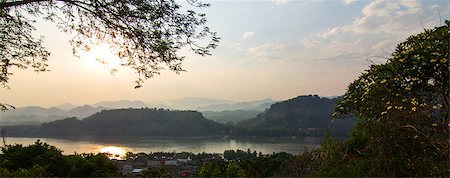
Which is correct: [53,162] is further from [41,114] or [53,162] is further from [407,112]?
[41,114]

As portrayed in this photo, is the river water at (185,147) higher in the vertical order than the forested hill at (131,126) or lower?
lower

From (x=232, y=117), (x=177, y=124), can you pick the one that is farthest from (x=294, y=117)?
(x=232, y=117)

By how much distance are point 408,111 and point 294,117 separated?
8088 cm

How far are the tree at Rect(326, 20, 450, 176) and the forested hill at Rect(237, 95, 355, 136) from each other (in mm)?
64720

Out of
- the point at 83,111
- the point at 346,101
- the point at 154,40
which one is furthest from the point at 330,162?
the point at 83,111

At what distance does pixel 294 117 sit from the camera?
8488 cm

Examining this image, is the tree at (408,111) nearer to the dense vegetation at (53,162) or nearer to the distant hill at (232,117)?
the dense vegetation at (53,162)

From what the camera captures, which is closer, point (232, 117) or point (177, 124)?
point (177, 124)

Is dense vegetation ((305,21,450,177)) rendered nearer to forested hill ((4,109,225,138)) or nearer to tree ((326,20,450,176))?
tree ((326,20,450,176))

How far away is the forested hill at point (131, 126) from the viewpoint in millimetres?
84250

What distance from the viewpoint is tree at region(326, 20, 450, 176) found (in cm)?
504

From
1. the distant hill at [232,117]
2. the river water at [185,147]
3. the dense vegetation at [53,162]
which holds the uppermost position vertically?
the distant hill at [232,117]

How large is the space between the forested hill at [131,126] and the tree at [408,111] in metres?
79.5

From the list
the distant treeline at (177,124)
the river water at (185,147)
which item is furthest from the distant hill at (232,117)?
the river water at (185,147)
